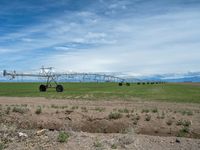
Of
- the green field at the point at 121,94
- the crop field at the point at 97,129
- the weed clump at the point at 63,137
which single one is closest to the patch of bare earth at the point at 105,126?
the crop field at the point at 97,129

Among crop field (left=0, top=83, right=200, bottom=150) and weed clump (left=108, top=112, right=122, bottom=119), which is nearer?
crop field (left=0, top=83, right=200, bottom=150)

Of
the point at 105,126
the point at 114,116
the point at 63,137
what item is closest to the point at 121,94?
the point at 114,116

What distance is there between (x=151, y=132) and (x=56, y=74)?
45485 millimetres

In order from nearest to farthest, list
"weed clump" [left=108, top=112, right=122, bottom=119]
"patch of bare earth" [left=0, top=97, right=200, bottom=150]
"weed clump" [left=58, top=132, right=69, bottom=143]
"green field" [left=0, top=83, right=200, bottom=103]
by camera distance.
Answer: "weed clump" [left=58, top=132, right=69, bottom=143] < "patch of bare earth" [left=0, top=97, right=200, bottom=150] < "weed clump" [left=108, top=112, right=122, bottom=119] < "green field" [left=0, top=83, right=200, bottom=103]

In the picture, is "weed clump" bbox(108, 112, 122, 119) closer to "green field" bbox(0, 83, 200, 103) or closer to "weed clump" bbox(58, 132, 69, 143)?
"weed clump" bbox(58, 132, 69, 143)

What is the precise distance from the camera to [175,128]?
2222 centimetres

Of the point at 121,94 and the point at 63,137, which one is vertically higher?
the point at 121,94

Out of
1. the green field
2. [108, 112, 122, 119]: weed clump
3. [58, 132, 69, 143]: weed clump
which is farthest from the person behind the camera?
the green field

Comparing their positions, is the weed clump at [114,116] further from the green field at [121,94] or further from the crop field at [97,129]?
the green field at [121,94]

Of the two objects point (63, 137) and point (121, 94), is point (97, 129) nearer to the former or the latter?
A: point (63, 137)

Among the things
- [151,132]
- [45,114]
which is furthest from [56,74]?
[151,132]

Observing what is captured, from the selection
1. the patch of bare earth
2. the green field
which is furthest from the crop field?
the green field

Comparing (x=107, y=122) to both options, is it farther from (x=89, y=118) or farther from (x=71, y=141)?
(x=71, y=141)

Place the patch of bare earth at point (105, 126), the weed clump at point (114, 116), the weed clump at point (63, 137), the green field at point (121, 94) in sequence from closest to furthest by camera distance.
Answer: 1. the weed clump at point (63, 137)
2. the patch of bare earth at point (105, 126)
3. the weed clump at point (114, 116)
4. the green field at point (121, 94)
